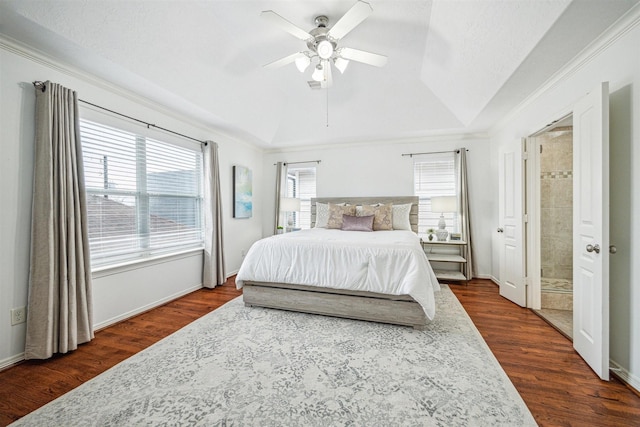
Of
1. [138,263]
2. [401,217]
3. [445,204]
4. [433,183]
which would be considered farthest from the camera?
[433,183]

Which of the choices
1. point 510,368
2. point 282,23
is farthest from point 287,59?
point 510,368

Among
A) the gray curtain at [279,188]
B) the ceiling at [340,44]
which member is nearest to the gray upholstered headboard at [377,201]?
the gray curtain at [279,188]

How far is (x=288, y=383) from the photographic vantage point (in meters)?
1.75

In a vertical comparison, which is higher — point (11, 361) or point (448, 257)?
point (448, 257)

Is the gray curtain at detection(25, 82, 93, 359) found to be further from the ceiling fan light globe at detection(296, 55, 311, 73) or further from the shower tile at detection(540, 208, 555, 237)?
the shower tile at detection(540, 208, 555, 237)

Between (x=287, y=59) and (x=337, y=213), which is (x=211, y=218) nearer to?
(x=337, y=213)

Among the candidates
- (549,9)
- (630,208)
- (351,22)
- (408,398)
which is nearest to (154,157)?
(351,22)

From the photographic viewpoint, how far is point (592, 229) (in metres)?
1.92

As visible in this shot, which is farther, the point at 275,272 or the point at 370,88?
the point at 370,88

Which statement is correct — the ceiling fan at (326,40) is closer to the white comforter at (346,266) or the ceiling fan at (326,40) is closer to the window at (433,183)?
the white comforter at (346,266)

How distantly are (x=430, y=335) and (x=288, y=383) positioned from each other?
4.62 ft

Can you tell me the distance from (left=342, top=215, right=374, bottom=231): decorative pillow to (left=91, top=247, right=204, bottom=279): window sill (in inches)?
91.0

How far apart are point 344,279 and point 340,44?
8.84 ft

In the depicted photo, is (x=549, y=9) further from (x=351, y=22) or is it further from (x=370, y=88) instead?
(x=370, y=88)
